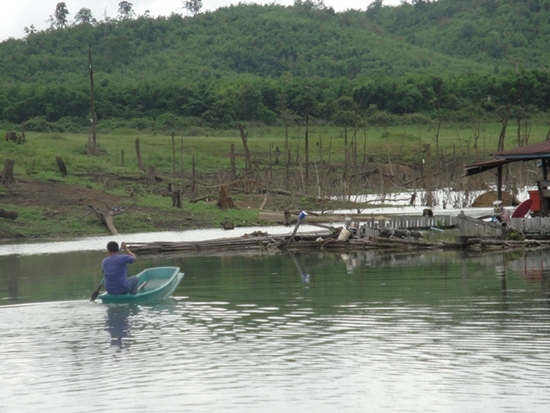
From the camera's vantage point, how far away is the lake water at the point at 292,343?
9.66 meters

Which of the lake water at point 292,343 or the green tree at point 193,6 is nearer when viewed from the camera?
the lake water at point 292,343

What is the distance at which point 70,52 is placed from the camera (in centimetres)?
10025

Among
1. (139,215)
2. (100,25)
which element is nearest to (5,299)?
(139,215)

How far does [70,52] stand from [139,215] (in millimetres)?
69878

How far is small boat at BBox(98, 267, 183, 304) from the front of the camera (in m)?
16.6

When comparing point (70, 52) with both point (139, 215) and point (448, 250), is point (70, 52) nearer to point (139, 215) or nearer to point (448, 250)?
point (139, 215)

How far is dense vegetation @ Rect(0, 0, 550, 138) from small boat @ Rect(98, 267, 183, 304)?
145ft

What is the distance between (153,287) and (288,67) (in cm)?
8492

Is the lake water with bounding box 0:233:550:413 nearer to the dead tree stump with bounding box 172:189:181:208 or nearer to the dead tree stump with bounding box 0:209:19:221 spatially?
the dead tree stump with bounding box 0:209:19:221

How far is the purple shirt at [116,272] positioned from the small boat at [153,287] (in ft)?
0.38

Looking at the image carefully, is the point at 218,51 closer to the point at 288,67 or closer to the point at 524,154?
the point at 288,67

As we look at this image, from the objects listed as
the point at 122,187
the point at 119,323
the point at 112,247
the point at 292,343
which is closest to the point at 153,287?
the point at 112,247

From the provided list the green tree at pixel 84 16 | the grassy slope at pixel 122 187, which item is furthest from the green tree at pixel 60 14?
the grassy slope at pixel 122 187

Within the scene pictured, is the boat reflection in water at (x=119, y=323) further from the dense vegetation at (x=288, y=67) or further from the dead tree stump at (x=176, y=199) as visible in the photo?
the dense vegetation at (x=288, y=67)
